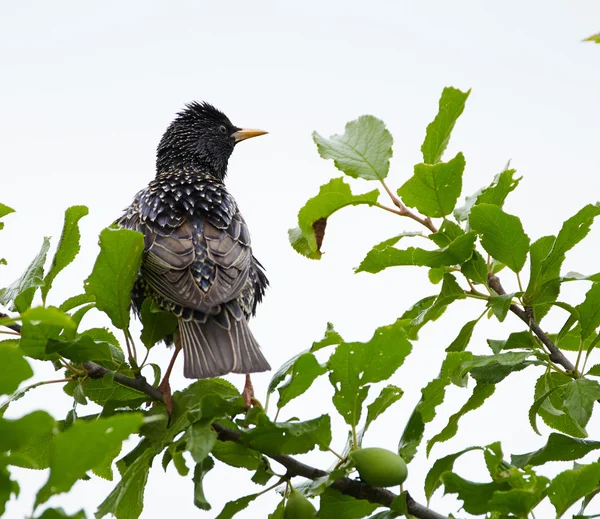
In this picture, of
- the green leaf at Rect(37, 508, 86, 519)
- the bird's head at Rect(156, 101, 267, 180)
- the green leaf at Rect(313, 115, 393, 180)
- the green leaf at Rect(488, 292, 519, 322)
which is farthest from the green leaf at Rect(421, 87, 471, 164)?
the bird's head at Rect(156, 101, 267, 180)

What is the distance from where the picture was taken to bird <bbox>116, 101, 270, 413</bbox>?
10.9 feet

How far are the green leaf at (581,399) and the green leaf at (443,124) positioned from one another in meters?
0.82

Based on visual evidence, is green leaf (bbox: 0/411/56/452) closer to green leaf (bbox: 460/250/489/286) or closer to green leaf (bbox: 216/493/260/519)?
green leaf (bbox: 216/493/260/519)

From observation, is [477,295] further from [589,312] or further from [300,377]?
[300,377]

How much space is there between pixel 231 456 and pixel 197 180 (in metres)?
2.62

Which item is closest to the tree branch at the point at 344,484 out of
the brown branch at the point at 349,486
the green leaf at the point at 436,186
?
the brown branch at the point at 349,486

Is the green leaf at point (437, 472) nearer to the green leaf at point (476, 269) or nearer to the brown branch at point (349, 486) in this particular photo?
the brown branch at point (349, 486)

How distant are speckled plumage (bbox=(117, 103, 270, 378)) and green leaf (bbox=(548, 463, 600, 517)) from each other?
142 cm

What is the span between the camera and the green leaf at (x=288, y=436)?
2.16 m

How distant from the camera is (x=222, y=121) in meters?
6.58

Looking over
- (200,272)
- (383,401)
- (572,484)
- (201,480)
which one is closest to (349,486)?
(383,401)

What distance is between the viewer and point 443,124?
2723 millimetres

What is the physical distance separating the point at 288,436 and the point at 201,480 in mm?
267

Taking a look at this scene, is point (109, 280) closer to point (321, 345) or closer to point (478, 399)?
point (321, 345)
